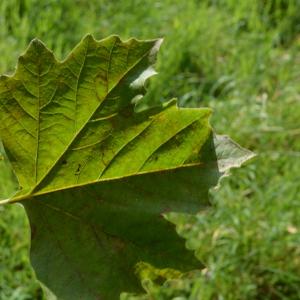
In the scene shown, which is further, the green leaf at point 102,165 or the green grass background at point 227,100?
the green grass background at point 227,100

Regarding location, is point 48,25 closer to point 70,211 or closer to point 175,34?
point 175,34

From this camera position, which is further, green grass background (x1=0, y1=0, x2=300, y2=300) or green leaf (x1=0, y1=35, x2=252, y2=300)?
green grass background (x1=0, y1=0, x2=300, y2=300)

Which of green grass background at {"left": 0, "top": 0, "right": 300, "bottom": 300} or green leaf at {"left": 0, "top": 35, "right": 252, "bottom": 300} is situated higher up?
green leaf at {"left": 0, "top": 35, "right": 252, "bottom": 300}

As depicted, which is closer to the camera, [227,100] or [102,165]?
[102,165]

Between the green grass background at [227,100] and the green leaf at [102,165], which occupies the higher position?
the green leaf at [102,165]

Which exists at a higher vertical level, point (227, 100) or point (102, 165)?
point (102, 165)
